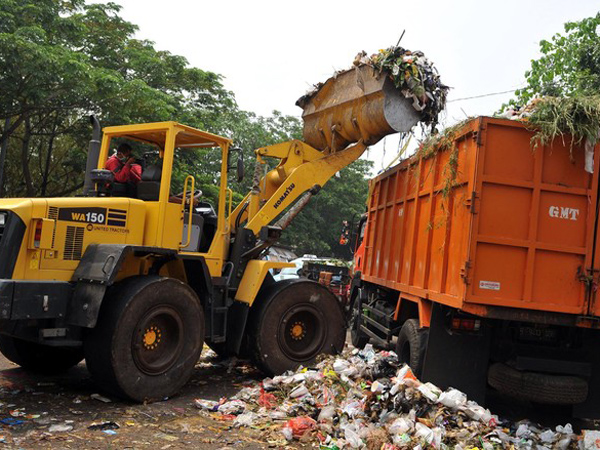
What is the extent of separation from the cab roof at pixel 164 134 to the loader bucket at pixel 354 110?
1.56m

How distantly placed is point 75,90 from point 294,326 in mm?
8587

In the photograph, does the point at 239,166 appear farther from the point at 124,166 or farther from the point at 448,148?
the point at 448,148

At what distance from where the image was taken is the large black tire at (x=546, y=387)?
17.1 feet

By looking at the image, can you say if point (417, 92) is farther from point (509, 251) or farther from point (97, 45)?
point (97, 45)

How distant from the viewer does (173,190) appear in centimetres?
664

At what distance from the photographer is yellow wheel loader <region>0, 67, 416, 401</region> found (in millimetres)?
5445

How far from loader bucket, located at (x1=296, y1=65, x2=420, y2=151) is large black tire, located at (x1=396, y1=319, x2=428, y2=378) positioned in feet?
7.99

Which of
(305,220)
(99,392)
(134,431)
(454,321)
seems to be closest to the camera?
(134,431)

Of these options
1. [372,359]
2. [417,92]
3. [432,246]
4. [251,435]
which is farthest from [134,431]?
[417,92]

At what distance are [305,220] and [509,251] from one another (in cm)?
3383

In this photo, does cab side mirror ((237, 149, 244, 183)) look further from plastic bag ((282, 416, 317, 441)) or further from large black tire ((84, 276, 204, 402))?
plastic bag ((282, 416, 317, 441))

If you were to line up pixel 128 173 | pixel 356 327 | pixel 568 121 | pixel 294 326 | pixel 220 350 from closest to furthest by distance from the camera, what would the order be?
pixel 568 121 → pixel 128 173 → pixel 294 326 → pixel 220 350 → pixel 356 327

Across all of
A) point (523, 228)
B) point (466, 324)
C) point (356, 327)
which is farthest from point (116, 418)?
point (356, 327)

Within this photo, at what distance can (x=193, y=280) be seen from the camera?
6828 mm
